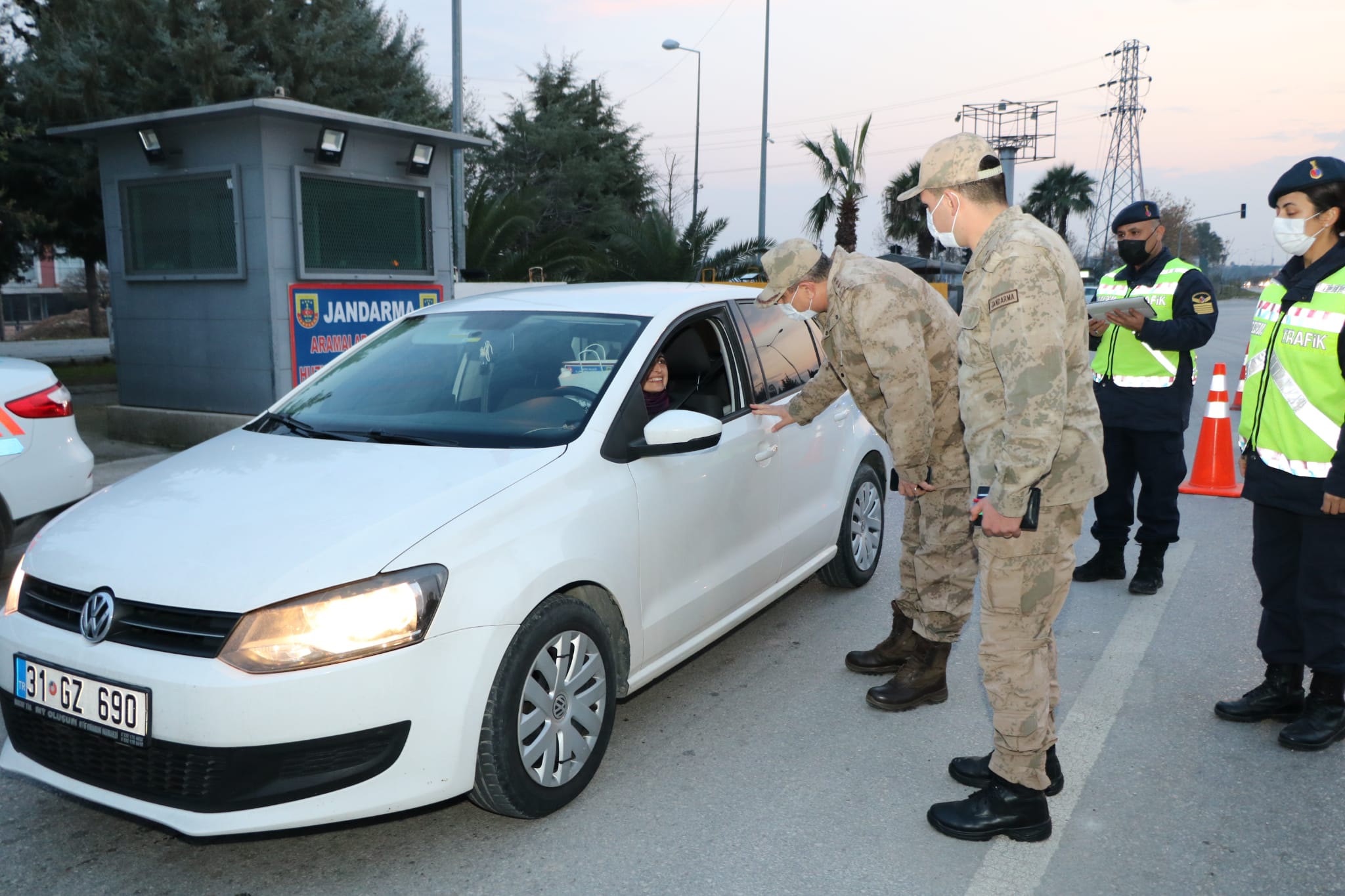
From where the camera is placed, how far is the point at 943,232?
3.14 meters

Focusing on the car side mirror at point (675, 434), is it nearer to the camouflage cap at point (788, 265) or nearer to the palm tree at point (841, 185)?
the camouflage cap at point (788, 265)

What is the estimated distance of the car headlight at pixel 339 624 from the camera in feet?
8.49

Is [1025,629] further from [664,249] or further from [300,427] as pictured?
[664,249]

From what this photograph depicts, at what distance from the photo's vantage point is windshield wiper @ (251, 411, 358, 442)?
144 inches

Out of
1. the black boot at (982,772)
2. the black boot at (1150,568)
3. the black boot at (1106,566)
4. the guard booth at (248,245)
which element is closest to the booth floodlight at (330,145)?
the guard booth at (248,245)

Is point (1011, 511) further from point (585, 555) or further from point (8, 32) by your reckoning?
point (8, 32)

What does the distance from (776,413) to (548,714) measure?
68.7 inches

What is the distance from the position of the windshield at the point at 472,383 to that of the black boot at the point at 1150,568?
319 cm

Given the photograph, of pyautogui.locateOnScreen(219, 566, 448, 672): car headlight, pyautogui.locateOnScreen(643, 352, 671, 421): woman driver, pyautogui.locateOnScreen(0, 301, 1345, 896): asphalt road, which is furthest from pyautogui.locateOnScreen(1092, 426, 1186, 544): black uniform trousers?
pyautogui.locateOnScreen(219, 566, 448, 672): car headlight

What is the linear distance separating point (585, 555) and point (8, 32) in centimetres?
1937

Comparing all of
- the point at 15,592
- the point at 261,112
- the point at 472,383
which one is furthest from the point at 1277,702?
the point at 261,112

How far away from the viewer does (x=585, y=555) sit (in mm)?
3166

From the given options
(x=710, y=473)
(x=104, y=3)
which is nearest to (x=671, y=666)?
(x=710, y=473)

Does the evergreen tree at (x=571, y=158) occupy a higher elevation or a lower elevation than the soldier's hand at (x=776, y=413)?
higher
